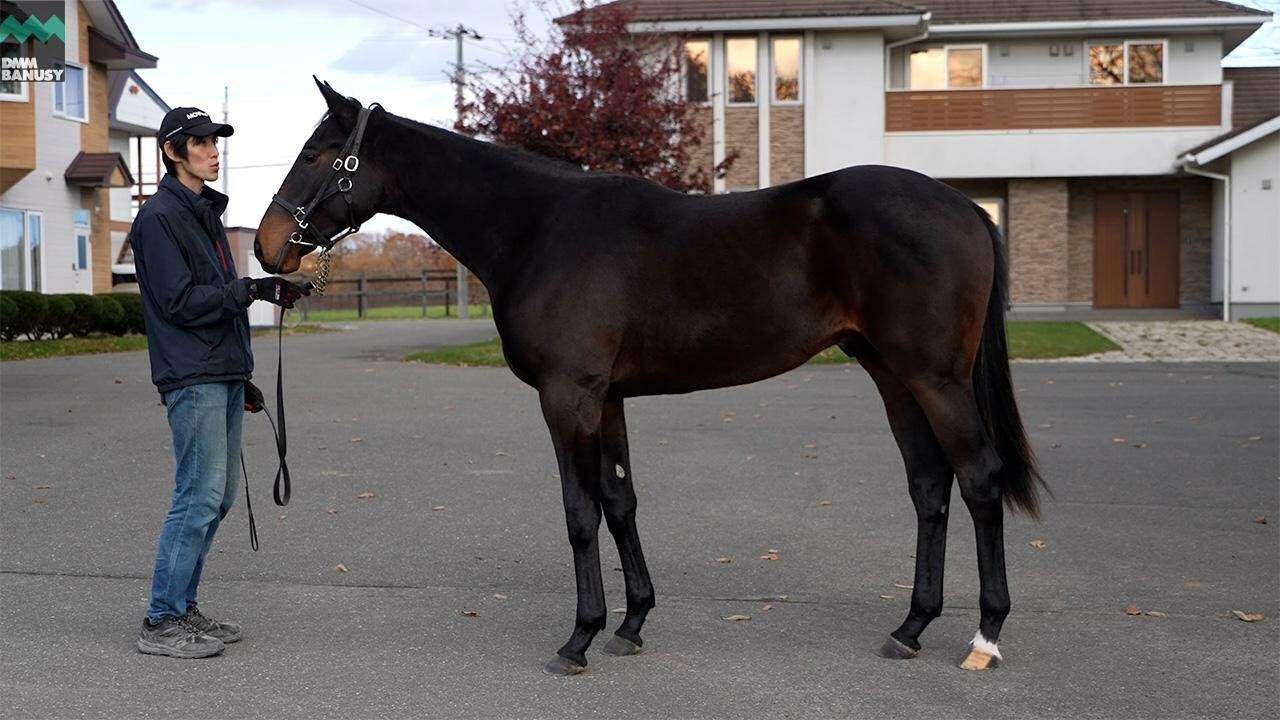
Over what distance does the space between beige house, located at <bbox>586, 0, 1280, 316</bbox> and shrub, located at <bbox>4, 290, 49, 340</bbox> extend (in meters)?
13.3

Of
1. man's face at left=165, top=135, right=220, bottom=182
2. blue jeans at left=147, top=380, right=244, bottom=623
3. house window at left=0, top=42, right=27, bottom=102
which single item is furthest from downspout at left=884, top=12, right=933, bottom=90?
blue jeans at left=147, top=380, right=244, bottom=623

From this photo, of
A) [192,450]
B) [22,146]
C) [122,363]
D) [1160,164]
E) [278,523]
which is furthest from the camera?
[1160,164]

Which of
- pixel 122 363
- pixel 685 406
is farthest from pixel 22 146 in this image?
pixel 685 406

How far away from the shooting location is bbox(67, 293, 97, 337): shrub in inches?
923

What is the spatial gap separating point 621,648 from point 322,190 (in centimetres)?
223

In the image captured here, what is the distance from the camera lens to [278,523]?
300 inches

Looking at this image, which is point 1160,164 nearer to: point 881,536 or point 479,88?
point 479,88

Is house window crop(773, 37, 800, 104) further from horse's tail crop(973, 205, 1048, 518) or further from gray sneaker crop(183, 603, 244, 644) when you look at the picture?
gray sneaker crop(183, 603, 244, 644)

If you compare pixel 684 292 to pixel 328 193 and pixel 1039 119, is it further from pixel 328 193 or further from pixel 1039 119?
pixel 1039 119

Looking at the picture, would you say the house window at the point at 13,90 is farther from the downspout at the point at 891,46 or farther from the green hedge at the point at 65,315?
the downspout at the point at 891,46

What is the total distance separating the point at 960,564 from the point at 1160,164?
24519 mm

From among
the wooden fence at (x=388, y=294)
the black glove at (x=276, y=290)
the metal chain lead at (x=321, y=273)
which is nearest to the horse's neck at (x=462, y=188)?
the metal chain lead at (x=321, y=273)

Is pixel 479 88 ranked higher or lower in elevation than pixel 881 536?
higher

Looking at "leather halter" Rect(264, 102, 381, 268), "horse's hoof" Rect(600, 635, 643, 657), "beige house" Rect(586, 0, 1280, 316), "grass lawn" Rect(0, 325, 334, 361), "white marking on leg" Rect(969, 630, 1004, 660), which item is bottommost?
"horse's hoof" Rect(600, 635, 643, 657)
